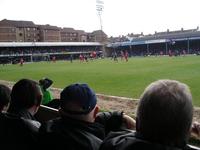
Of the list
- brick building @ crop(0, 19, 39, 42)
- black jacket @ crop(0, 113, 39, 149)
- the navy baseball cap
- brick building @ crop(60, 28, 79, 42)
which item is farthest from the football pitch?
brick building @ crop(60, 28, 79, 42)

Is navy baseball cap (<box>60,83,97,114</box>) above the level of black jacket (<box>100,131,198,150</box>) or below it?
above

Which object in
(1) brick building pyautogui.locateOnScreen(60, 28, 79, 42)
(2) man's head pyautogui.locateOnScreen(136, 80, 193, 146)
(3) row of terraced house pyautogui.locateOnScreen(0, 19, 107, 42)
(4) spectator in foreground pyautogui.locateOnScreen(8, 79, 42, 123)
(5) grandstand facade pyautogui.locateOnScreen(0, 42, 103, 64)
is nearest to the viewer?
(2) man's head pyautogui.locateOnScreen(136, 80, 193, 146)

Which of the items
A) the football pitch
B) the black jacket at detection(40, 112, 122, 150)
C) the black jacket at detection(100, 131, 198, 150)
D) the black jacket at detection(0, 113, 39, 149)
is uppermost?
the black jacket at detection(100, 131, 198, 150)

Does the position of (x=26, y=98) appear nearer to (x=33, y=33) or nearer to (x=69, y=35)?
(x=33, y=33)

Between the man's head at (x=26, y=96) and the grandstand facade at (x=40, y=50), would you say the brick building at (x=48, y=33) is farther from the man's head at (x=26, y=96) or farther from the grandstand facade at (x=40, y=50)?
the man's head at (x=26, y=96)

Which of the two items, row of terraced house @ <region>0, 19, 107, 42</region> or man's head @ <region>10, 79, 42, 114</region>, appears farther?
row of terraced house @ <region>0, 19, 107, 42</region>

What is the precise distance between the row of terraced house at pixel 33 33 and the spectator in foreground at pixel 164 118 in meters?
115

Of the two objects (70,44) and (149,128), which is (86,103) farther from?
(70,44)

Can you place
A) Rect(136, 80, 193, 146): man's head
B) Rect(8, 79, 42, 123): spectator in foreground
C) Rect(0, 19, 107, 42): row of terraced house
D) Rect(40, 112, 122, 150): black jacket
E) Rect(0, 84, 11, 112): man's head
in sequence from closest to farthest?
1. Rect(136, 80, 193, 146): man's head
2. Rect(40, 112, 122, 150): black jacket
3. Rect(8, 79, 42, 123): spectator in foreground
4. Rect(0, 84, 11, 112): man's head
5. Rect(0, 19, 107, 42): row of terraced house

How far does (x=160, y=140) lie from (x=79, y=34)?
143 m

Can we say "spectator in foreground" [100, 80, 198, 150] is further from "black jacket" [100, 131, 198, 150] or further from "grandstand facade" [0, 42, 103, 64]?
"grandstand facade" [0, 42, 103, 64]

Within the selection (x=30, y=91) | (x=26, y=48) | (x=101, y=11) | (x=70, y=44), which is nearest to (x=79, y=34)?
(x=70, y=44)

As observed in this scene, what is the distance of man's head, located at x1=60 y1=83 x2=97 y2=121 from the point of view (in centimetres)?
264

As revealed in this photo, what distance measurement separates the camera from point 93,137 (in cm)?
255
